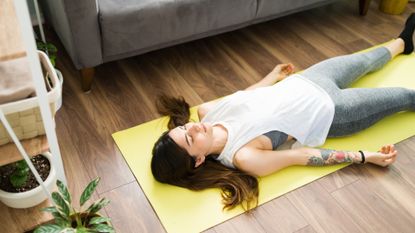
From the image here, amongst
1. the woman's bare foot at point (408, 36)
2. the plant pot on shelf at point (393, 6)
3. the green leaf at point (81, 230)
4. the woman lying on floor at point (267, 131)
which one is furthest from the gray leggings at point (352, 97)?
the green leaf at point (81, 230)

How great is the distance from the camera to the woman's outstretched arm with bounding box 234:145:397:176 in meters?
1.62

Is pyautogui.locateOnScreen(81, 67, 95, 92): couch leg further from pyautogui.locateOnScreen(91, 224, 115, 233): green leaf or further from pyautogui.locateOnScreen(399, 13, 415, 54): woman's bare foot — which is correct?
pyautogui.locateOnScreen(399, 13, 415, 54): woman's bare foot

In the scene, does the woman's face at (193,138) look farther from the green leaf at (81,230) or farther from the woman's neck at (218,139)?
the green leaf at (81,230)

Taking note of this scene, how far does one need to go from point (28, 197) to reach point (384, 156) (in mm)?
1422

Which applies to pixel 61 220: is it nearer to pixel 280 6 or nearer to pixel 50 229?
pixel 50 229

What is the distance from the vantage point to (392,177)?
5.65ft

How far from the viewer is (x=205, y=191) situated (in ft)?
5.38

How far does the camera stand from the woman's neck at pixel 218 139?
1.64 meters

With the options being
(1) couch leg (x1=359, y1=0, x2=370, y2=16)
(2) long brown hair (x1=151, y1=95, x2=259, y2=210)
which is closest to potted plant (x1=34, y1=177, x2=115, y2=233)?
(2) long brown hair (x1=151, y1=95, x2=259, y2=210)

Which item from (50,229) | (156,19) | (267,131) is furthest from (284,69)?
(50,229)

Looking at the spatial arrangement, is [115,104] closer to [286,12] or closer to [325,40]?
[286,12]

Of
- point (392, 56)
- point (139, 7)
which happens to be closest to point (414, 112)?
point (392, 56)

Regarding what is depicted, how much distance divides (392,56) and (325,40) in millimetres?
439

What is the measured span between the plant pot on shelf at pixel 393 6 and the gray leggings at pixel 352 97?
102 centimetres
